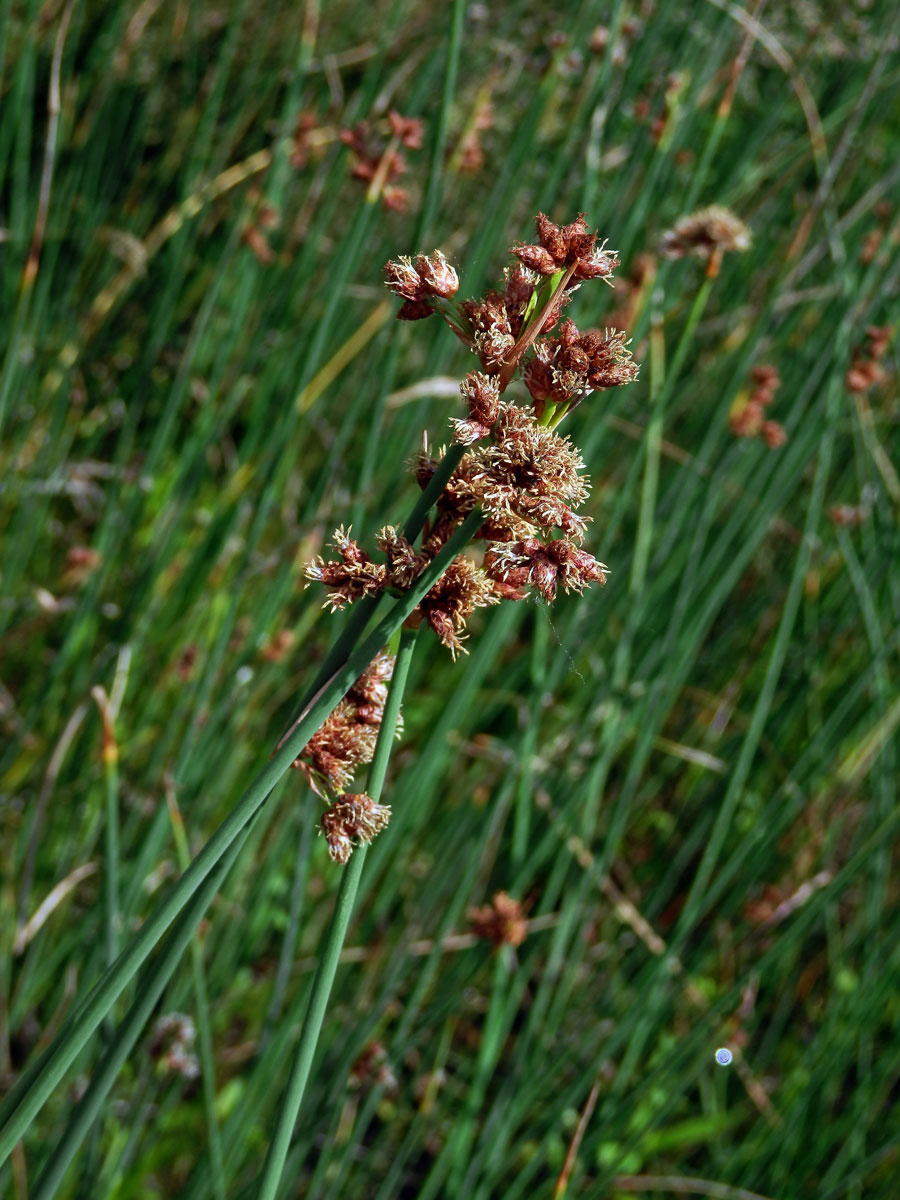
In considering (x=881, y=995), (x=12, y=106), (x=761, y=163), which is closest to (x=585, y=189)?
(x=12, y=106)

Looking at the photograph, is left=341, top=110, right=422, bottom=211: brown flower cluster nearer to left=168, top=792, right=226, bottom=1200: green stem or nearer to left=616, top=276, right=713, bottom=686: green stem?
left=616, top=276, right=713, bottom=686: green stem

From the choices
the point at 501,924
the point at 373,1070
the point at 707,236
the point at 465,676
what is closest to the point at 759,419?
the point at 707,236

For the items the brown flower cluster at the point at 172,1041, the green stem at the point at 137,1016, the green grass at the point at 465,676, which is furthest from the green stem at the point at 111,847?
the green stem at the point at 137,1016

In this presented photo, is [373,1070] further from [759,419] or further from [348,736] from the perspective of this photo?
[759,419]

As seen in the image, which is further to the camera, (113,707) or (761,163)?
(761,163)

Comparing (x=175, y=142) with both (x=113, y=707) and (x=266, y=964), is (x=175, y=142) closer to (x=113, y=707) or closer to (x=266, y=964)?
(x=113, y=707)

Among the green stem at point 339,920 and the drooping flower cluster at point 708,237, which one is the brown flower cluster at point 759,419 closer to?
the drooping flower cluster at point 708,237
